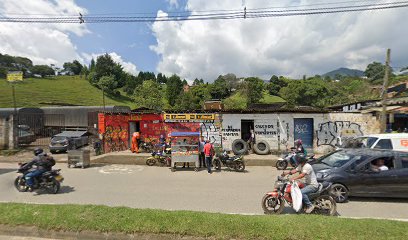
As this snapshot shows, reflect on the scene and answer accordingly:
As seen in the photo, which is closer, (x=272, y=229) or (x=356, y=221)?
(x=272, y=229)

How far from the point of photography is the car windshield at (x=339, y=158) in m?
8.04

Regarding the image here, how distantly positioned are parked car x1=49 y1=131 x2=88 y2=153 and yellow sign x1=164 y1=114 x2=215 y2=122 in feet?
22.1

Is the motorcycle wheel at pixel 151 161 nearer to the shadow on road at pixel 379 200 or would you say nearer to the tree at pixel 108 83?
the shadow on road at pixel 379 200

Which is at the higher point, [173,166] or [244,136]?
[244,136]

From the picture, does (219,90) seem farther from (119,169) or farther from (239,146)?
(119,169)

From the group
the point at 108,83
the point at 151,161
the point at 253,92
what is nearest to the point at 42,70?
the point at 108,83

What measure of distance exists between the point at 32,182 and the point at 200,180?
6.01 metres

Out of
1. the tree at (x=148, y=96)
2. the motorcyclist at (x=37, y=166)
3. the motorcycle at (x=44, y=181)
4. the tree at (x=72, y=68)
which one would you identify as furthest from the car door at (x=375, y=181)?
the tree at (x=72, y=68)

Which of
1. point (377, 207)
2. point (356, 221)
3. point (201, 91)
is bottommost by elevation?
point (377, 207)

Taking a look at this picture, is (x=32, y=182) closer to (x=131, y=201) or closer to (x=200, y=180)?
(x=131, y=201)

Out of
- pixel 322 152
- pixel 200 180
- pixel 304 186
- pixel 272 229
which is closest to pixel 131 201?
pixel 200 180

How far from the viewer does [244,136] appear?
57.7ft

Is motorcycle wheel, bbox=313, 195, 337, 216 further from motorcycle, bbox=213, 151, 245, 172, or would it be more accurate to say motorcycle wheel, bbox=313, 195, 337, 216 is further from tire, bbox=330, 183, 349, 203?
motorcycle, bbox=213, 151, 245, 172

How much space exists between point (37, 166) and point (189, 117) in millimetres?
10132
